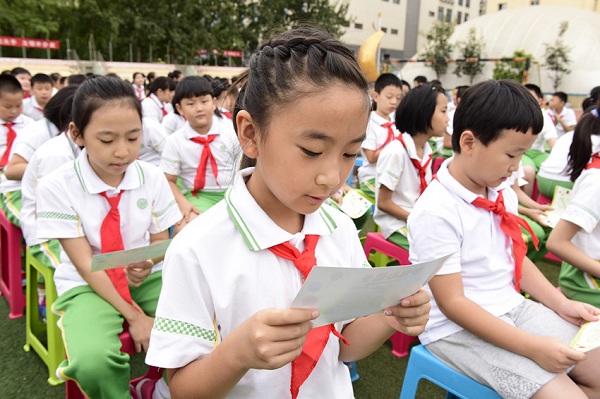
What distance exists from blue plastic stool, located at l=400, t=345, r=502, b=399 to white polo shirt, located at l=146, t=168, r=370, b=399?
531 millimetres

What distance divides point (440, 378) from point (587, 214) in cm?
79

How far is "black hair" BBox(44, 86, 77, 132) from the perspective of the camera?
2377 mm

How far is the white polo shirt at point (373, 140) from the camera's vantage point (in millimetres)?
3398

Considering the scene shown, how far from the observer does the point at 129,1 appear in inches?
757

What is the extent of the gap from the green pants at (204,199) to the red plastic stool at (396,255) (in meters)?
0.96

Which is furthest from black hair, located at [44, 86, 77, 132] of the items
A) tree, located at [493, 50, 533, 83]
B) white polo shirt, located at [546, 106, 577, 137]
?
tree, located at [493, 50, 533, 83]

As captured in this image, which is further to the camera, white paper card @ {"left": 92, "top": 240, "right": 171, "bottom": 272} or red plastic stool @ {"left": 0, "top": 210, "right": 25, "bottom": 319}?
red plastic stool @ {"left": 0, "top": 210, "right": 25, "bottom": 319}

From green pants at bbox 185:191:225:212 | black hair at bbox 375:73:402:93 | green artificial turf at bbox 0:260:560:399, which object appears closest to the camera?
green artificial turf at bbox 0:260:560:399

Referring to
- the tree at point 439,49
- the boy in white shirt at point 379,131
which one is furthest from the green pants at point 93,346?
the tree at point 439,49

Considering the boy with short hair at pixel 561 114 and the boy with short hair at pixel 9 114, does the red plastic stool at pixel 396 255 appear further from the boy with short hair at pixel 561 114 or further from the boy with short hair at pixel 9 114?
the boy with short hair at pixel 561 114

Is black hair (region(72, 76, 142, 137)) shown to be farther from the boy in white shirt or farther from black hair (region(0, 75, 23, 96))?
black hair (region(0, 75, 23, 96))

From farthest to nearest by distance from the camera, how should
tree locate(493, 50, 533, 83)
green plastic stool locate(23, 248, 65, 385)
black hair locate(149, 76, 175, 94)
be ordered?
tree locate(493, 50, 533, 83) < black hair locate(149, 76, 175, 94) < green plastic stool locate(23, 248, 65, 385)

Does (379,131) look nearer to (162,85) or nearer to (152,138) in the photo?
(152,138)

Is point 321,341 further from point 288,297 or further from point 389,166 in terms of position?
point 389,166
